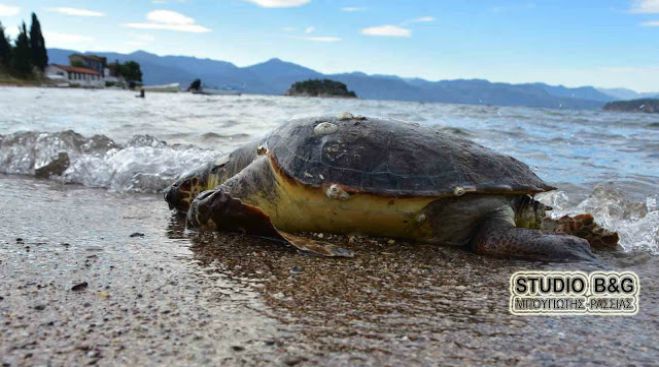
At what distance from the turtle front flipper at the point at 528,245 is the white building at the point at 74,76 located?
8708cm

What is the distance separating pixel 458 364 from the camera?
5.73 ft

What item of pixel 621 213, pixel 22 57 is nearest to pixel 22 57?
pixel 22 57

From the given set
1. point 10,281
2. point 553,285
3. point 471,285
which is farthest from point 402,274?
point 10,281

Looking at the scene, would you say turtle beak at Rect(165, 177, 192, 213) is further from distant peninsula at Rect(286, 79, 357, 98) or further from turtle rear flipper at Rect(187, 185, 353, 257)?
distant peninsula at Rect(286, 79, 357, 98)

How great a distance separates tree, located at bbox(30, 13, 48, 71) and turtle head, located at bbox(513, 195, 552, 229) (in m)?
78.9

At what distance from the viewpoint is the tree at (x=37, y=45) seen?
7069 cm

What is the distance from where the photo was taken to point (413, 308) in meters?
2.29

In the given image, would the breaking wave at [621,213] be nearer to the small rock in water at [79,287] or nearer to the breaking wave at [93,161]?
the small rock in water at [79,287]

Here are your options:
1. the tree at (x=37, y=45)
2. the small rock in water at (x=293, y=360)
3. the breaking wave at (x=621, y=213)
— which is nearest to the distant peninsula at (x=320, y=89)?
the tree at (x=37, y=45)

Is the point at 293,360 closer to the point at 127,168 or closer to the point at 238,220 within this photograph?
the point at 238,220

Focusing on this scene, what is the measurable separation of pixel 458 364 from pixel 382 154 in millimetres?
1769

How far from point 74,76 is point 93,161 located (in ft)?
308

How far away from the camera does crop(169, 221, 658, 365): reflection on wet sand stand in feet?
6.06

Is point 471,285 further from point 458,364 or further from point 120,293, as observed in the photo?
point 120,293
